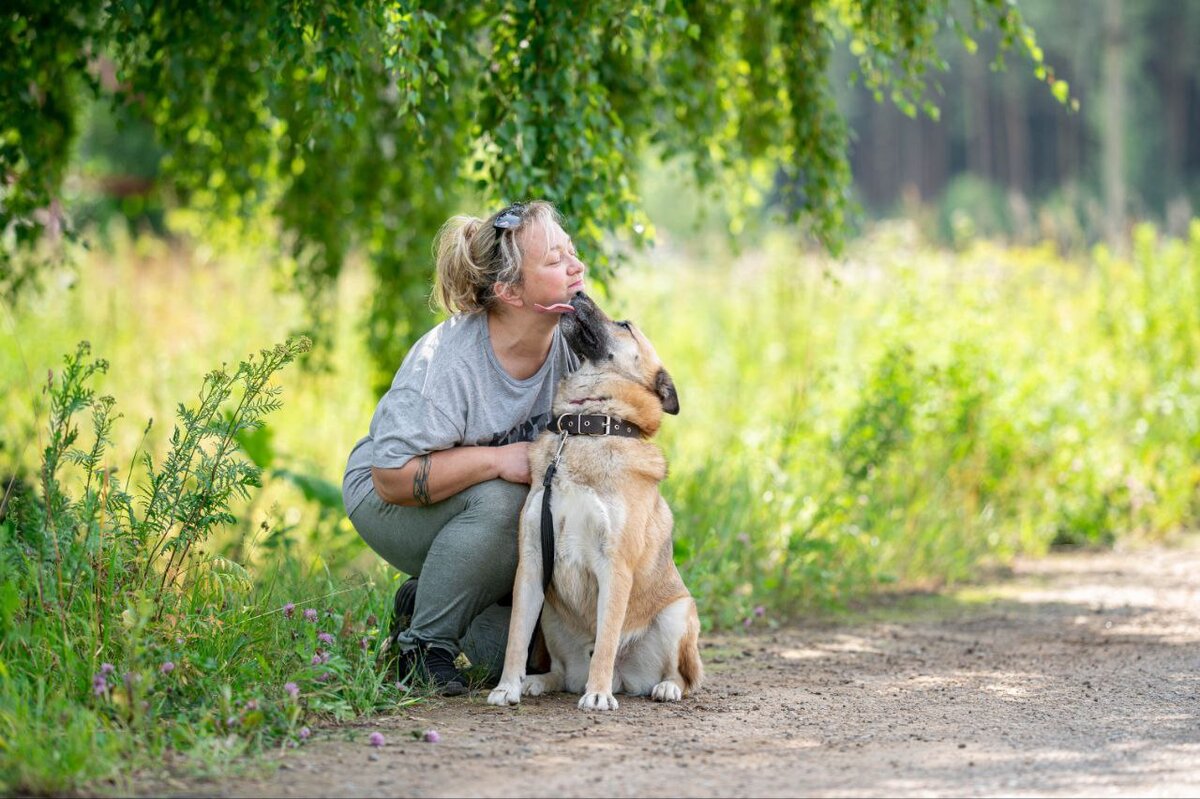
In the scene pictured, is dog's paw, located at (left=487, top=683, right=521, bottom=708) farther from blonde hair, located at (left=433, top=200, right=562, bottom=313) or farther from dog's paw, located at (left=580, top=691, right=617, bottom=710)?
blonde hair, located at (left=433, top=200, right=562, bottom=313)

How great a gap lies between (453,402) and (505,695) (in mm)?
985

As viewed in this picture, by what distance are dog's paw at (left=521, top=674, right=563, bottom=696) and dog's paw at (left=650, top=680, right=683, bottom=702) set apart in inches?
14.0

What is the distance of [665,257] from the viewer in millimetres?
12531

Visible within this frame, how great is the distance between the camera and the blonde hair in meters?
4.39

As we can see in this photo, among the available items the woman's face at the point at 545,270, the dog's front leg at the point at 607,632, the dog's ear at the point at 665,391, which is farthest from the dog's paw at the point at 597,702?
the woman's face at the point at 545,270

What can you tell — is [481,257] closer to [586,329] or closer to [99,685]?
[586,329]

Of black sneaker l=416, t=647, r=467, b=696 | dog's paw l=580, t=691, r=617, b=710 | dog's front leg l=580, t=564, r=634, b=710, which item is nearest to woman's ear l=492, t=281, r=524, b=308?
dog's front leg l=580, t=564, r=634, b=710

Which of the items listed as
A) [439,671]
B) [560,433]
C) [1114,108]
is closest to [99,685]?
[439,671]

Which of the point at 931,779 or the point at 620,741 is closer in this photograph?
the point at 931,779

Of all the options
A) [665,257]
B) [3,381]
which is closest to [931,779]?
[3,381]

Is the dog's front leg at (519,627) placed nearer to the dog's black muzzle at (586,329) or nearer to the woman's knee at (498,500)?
the woman's knee at (498,500)

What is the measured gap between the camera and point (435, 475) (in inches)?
166

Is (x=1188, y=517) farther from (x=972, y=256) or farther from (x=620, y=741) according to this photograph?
(x=620, y=741)

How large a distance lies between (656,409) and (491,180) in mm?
1367
